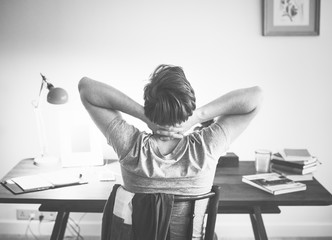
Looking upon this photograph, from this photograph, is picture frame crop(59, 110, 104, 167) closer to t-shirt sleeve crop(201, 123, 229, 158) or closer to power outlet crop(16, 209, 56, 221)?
power outlet crop(16, 209, 56, 221)

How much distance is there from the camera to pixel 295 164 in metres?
1.94

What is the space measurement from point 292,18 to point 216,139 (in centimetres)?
152

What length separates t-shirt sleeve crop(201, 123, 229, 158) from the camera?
124cm

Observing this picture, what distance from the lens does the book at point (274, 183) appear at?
170cm

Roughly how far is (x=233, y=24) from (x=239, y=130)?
122 cm

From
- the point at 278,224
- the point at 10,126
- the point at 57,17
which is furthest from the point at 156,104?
the point at 278,224

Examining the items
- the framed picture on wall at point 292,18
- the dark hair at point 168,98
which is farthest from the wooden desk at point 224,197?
the framed picture on wall at point 292,18

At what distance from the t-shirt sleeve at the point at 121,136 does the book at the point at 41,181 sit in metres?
0.68

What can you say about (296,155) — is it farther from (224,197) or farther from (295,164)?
(224,197)

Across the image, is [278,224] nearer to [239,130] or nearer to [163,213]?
[239,130]

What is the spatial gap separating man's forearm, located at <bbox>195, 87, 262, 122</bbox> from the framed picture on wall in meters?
1.06

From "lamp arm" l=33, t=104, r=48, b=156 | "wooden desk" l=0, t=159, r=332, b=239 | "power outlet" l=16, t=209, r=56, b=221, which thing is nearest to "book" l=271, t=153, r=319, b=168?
"wooden desk" l=0, t=159, r=332, b=239

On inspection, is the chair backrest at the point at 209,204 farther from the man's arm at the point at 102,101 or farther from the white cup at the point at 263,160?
the white cup at the point at 263,160

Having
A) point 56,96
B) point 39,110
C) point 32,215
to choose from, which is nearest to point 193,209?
point 56,96
